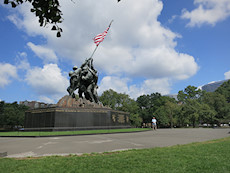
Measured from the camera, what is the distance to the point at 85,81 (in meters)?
23.5

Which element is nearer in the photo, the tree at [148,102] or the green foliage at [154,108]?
the green foliage at [154,108]

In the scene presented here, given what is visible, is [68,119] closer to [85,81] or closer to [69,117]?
[69,117]

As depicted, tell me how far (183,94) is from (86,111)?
64.0m

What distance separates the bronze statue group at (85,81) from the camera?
22.7 metres

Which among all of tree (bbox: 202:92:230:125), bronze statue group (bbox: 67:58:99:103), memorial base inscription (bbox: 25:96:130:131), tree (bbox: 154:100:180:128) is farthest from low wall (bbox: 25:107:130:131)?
tree (bbox: 154:100:180:128)

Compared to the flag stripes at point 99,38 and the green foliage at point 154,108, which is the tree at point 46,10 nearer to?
the flag stripes at point 99,38

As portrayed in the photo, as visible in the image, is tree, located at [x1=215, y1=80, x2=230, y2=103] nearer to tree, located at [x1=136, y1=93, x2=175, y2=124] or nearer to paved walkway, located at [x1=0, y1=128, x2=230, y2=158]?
tree, located at [x1=136, y1=93, x2=175, y2=124]

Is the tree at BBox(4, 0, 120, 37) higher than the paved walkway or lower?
higher

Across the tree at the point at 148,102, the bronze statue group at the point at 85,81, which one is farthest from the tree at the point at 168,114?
the bronze statue group at the point at 85,81

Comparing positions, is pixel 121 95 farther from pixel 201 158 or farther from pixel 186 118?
pixel 201 158

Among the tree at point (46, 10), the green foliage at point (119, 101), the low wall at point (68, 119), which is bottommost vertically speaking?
the low wall at point (68, 119)

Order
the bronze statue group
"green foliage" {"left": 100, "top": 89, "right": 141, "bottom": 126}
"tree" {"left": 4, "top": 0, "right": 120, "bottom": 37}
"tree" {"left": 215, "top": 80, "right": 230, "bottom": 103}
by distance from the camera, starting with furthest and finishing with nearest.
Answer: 1. "tree" {"left": 215, "top": 80, "right": 230, "bottom": 103}
2. "green foliage" {"left": 100, "top": 89, "right": 141, "bottom": 126}
3. the bronze statue group
4. "tree" {"left": 4, "top": 0, "right": 120, "bottom": 37}

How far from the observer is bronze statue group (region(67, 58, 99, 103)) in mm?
22719

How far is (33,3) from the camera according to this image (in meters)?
3.25
